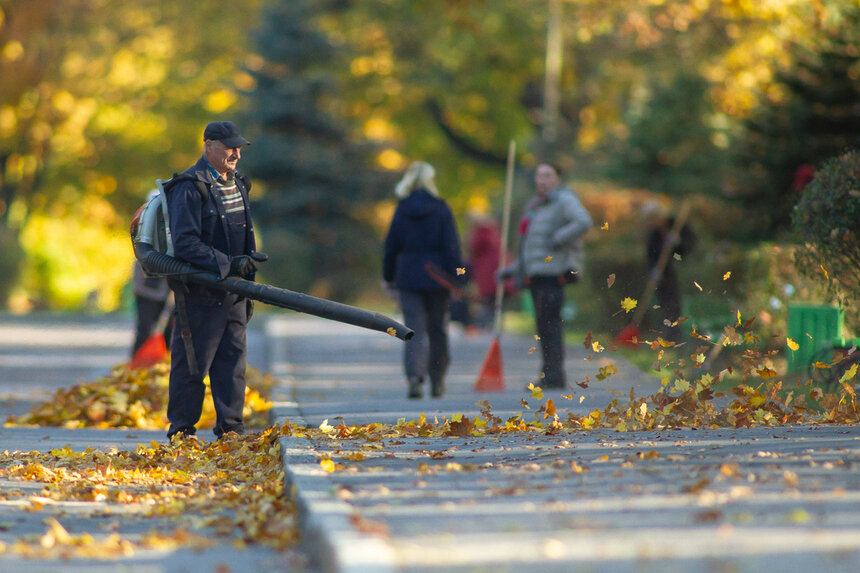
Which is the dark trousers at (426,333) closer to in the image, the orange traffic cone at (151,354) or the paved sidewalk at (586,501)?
the paved sidewalk at (586,501)

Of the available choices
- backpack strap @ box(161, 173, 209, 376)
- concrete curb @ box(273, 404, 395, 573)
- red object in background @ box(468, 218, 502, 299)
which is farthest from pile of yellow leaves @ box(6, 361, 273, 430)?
red object in background @ box(468, 218, 502, 299)

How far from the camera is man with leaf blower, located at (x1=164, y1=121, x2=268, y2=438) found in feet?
26.7

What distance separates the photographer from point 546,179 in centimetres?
1146

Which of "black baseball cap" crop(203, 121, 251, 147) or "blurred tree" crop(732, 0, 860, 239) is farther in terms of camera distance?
"blurred tree" crop(732, 0, 860, 239)

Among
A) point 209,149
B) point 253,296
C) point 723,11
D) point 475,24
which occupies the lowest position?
point 253,296

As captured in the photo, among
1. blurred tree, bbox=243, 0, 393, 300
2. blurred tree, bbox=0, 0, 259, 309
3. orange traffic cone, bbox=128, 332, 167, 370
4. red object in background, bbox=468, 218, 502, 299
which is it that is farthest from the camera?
blurred tree, bbox=0, 0, 259, 309

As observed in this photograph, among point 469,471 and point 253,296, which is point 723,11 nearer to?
point 253,296

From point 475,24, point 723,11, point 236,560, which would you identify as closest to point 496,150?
point 475,24

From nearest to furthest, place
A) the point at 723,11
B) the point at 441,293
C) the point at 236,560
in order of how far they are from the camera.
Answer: the point at 236,560 < the point at 441,293 < the point at 723,11

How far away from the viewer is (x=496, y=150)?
41.0 meters

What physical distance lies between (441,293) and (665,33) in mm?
14365

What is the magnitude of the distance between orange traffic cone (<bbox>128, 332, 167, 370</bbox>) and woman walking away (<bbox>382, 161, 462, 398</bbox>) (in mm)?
2080

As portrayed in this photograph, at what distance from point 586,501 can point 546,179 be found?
6.32m

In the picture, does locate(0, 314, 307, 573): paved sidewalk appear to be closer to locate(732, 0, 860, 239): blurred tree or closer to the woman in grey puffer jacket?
the woman in grey puffer jacket
